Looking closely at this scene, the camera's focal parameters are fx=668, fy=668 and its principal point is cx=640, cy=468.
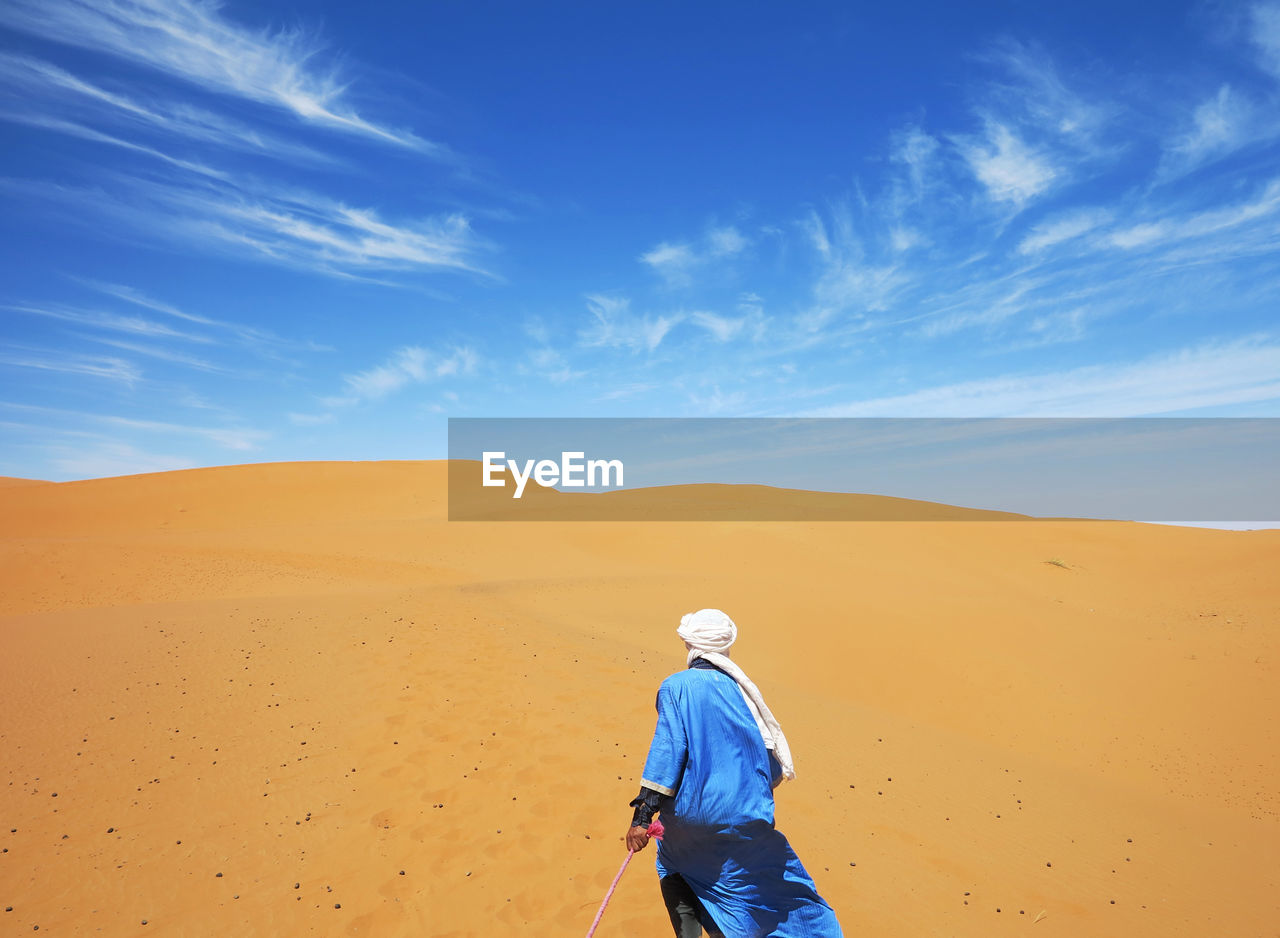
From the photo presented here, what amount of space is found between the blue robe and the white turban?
0.06 meters

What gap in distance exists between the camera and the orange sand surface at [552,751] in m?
4.62

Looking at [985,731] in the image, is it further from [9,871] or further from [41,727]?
[41,727]

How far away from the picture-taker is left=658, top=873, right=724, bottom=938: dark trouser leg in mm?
3020

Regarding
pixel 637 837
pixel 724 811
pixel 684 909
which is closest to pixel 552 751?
pixel 684 909

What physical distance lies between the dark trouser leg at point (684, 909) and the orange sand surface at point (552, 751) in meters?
1.59

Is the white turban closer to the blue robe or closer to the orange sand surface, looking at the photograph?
the blue robe

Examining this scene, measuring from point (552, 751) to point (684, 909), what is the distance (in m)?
3.81

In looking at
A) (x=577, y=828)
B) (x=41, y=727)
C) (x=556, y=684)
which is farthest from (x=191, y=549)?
(x=577, y=828)

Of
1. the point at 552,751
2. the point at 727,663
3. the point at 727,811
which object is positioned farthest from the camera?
the point at 552,751

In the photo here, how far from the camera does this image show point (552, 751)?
662cm

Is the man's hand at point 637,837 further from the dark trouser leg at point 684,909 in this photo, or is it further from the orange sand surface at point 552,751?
the orange sand surface at point 552,751

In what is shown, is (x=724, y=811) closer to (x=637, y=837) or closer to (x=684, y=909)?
(x=637, y=837)

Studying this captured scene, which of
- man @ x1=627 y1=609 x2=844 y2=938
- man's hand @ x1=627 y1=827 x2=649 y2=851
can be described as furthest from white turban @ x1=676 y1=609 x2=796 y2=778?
man's hand @ x1=627 y1=827 x2=649 y2=851

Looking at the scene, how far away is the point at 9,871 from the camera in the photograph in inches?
178
